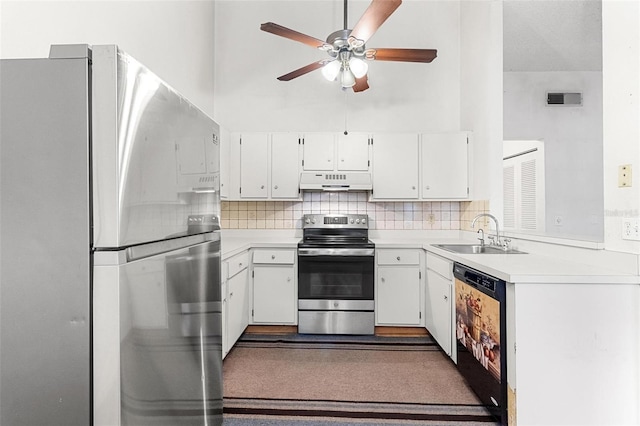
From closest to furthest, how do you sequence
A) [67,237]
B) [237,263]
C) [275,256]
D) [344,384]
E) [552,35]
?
[67,237], [344,384], [237,263], [275,256], [552,35]

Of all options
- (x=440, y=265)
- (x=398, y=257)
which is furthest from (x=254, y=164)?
(x=440, y=265)

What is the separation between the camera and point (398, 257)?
3238mm

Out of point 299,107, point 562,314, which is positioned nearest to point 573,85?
point 299,107

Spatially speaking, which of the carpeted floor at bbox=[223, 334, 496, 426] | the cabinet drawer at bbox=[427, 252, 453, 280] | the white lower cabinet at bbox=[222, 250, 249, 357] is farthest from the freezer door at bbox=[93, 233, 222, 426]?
the cabinet drawer at bbox=[427, 252, 453, 280]

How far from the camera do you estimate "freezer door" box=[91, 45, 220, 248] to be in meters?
0.79

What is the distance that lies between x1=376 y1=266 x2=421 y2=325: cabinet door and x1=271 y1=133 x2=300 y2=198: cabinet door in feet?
4.08

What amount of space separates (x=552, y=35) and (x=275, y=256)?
3.65m

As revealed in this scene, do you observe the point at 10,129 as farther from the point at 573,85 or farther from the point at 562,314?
the point at 573,85

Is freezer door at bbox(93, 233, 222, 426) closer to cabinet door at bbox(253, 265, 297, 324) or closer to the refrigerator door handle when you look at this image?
the refrigerator door handle

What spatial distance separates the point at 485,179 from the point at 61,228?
Answer: 3220 millimetres

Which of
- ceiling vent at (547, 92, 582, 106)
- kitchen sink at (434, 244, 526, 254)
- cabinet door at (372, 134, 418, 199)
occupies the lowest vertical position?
kitchen sink at (434, 244, 526, 254)

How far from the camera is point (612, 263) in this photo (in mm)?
1708

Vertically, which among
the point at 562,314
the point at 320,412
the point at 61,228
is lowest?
the point at 320,412

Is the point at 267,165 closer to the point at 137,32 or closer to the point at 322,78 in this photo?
the point at 322,78
